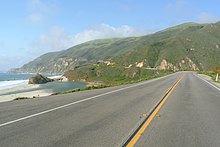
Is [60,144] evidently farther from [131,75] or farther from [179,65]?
[179,65]

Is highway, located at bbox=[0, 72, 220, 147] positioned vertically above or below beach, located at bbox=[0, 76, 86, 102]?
above

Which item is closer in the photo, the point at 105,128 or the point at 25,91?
the point at 105,128

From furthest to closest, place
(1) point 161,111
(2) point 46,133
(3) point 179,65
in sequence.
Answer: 1. (3) point 179,65
2. (1) point 161,111
3. (2) point 46,133

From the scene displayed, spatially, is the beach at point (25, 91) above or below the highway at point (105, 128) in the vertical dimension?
below

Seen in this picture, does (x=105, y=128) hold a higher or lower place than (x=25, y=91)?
higher

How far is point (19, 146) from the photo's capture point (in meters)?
5.84

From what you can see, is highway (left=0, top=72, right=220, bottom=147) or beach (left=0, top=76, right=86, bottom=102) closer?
highway (left=0, top=72, right=220, bottom=147)

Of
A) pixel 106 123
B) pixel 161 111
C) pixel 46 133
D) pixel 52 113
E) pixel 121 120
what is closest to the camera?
pixel 46 133

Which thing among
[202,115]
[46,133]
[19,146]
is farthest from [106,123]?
[202,115]

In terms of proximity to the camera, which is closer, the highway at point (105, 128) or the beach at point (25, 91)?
the highway at point (105, 128)

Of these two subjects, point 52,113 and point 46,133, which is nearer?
point 46,133

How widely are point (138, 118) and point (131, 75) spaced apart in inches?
5298

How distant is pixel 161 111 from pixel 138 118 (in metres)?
2.03

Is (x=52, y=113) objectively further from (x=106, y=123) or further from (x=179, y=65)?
(x=179, y=65)
